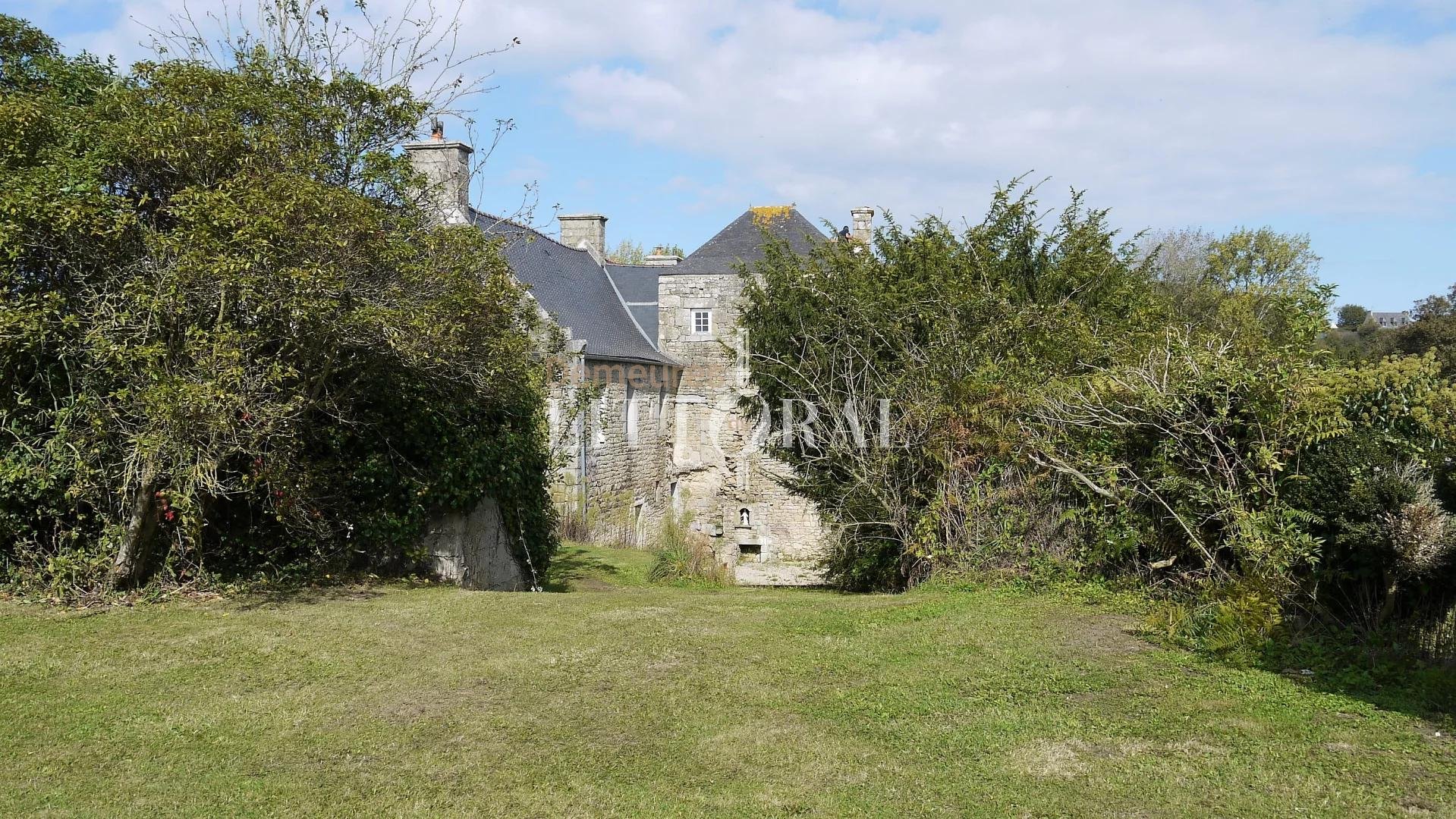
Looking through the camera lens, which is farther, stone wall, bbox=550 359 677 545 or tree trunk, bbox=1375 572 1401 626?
stone wall, bbox=550 359 677 545

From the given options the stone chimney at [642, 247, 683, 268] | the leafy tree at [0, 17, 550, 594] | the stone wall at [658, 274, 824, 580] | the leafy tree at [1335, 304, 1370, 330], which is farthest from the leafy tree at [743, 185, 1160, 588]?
the leafy tree at [1335, 304, 1370, 330]

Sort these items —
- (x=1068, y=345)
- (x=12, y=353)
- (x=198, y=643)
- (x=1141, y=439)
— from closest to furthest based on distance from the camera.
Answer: (x=198, y=643), (x=12, y=353), (x=1141, y=439), (x=1068, y=345)

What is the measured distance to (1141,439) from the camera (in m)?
8.40

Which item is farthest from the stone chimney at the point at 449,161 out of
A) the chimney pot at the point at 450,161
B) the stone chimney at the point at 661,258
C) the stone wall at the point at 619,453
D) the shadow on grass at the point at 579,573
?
the stone chimney at the point at 661,258

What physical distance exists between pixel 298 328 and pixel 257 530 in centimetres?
235

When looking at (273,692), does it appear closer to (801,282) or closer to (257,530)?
(257,530)

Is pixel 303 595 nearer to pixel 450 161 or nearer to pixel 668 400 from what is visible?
pixel 450 161

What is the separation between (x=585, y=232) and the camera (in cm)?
2722

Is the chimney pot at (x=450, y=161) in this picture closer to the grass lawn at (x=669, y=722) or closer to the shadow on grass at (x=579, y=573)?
the shadow on grass at (x=579, y=573)

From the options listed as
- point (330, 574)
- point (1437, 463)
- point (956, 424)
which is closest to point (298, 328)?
point (330, 574)

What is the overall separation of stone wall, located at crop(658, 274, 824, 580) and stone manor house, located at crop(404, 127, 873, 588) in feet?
0.09

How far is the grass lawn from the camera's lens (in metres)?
4.47

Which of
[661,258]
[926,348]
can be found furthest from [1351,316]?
[926,348]

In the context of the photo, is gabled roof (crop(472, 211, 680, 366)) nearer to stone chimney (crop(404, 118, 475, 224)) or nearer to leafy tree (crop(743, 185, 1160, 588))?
stone chimney (crop(404, 118, 475, 224))
